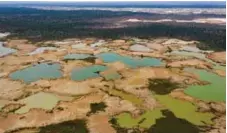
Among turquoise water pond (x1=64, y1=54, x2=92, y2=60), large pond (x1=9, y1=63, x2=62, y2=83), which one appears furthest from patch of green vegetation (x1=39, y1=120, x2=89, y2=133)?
turquoise water pond (x1=64, y1=54, x2=92, y2=60)

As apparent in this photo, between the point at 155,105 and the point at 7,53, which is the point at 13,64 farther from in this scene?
the point at 155,105

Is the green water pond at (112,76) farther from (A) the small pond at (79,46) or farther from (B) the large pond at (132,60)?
(A) the small pond at (79,46)

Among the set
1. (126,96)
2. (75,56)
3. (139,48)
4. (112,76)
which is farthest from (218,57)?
(126,96)

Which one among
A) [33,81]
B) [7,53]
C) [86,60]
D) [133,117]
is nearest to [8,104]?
[33,81]

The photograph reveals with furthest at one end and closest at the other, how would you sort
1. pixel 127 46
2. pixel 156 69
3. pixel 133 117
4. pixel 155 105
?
pixel 127 46 → pixel 156 69 → pixel 155 105 → pixel 133 117

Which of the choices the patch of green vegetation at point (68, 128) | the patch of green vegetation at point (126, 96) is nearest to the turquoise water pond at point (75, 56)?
the patch of green vegetation at point (126, 96)

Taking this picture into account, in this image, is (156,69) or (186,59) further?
(186,59)

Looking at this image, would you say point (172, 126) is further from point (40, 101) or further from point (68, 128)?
point (40, 101)
